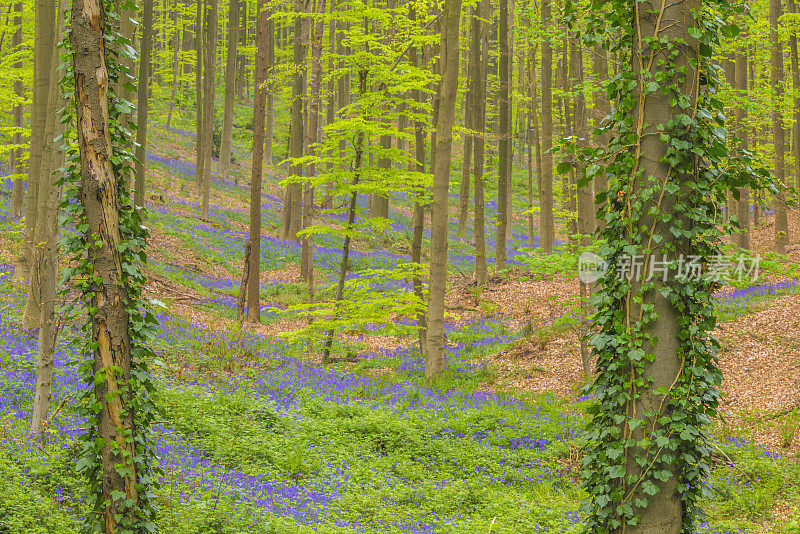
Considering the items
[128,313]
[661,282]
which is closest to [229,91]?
[128,313]

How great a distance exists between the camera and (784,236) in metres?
20.3

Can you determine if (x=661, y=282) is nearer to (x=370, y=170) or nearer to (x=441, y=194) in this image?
(x=441, y=194)

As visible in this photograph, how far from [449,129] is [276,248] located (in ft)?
54.3

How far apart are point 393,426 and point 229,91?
90.1 ft

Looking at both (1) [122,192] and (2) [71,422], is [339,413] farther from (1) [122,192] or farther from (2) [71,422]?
(1) [122,192]

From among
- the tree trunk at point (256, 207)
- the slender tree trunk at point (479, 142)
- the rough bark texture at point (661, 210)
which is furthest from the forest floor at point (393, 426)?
the slender tree trunk at point (479, 142)

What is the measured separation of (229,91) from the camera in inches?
1247

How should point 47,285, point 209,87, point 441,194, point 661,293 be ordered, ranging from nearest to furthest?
point 661,293, point 47,285, point 441,194, point 209,87

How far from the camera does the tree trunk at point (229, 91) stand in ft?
105

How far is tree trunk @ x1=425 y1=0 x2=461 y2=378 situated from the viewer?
12.1 m

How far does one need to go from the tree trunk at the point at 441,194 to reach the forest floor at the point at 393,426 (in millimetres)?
1034

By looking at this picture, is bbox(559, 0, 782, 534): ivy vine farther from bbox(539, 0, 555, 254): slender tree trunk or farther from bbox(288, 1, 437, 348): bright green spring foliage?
bbox(539, 0, 555, 254): slender tree trunk

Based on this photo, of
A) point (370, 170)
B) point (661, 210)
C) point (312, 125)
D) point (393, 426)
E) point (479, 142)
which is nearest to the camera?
point (661, 210)

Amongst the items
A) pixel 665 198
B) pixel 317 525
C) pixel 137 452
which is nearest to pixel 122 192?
pixel 137 452
